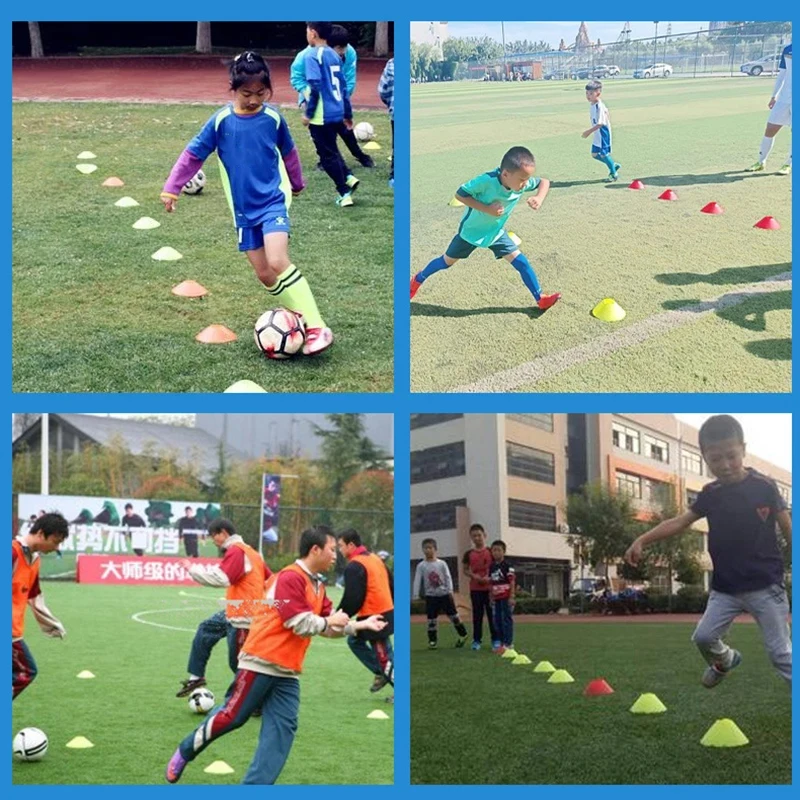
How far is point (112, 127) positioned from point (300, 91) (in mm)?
3722

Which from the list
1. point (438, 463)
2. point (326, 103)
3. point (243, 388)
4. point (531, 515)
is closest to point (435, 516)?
point (438, 463)

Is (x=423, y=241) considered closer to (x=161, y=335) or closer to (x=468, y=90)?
(x=468, y=90)

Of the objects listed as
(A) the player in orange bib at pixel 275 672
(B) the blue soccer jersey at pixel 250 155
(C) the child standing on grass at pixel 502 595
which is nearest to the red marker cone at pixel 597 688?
(C) the child standing on grass at pixel 502 595

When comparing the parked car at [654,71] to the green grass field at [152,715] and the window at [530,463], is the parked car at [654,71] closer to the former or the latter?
the window at [530,463]

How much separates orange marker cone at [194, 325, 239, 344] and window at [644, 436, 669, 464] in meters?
2.23

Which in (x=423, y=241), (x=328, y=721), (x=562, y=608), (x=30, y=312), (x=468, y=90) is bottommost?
(x=328, y=721)

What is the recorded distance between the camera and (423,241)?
6785 mm

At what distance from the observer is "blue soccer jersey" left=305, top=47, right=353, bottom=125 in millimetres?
7742

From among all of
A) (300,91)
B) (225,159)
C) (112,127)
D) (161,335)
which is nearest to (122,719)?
(161,335)

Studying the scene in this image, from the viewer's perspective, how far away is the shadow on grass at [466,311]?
6.27 meters

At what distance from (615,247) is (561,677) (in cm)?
292

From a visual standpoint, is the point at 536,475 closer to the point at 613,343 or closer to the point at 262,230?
the point at 613,343

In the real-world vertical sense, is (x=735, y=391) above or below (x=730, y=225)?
below

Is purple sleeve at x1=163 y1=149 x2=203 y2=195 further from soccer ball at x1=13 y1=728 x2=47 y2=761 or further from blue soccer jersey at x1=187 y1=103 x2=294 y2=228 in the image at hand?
soccer ball at x1=13 y1=728 x2=47 y2=761
